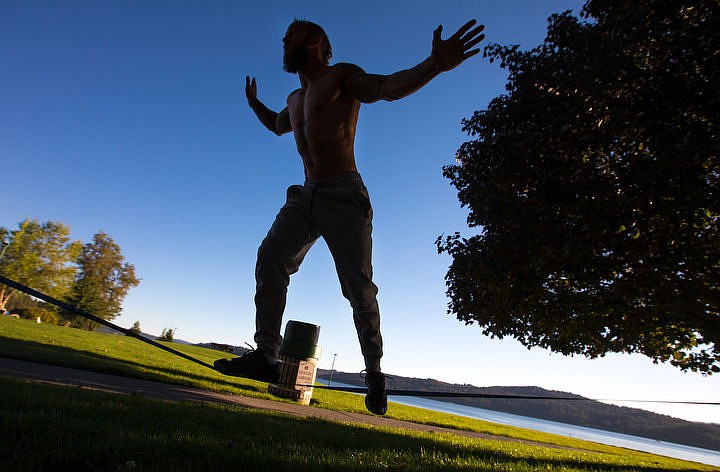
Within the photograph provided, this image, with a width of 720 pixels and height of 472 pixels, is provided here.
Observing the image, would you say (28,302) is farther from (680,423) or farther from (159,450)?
(680,423)

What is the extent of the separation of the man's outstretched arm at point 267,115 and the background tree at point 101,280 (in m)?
57.0

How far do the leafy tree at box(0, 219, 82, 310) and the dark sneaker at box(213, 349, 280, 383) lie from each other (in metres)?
51.7

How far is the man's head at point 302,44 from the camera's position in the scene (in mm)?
3312

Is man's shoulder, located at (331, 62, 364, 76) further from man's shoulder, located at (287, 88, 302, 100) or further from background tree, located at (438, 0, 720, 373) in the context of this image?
background tree, located at (438, 0, 720, 373)

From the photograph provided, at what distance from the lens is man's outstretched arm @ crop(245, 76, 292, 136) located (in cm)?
390

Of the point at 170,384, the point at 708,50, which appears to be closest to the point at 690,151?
the point at 708,50

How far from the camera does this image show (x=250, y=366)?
3082 mm

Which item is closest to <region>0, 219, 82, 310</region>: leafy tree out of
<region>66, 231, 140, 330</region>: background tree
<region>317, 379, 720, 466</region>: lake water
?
<region>66, 231, 140, 330</region>: background tree

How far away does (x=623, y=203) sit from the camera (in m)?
8.49

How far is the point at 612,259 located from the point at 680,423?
26344 cm

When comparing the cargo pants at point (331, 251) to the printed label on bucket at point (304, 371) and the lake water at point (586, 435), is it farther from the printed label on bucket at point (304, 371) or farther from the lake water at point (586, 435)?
the lake water at point (586, 435)

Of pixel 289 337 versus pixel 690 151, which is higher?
pixel 690 151

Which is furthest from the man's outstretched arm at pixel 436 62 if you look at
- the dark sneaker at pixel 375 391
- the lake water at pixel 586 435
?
the lake water at pixel 586 435

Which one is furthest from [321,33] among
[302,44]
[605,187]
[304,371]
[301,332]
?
[605,187]
